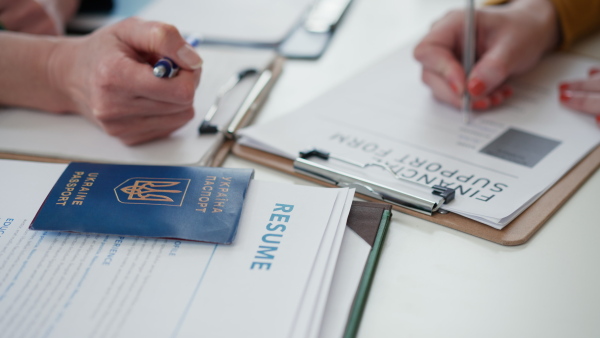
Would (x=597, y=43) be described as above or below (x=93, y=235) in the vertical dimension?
above

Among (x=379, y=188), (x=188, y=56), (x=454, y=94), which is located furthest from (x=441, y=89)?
(x=188, y=56)

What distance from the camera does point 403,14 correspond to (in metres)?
1.11

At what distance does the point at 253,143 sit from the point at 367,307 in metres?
0.30

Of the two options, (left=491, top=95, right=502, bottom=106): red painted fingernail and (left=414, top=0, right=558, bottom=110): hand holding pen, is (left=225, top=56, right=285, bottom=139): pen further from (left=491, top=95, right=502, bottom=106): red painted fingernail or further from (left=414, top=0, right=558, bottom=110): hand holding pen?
(left=491, top=95, right=502, bottom=106): red painted fingernail

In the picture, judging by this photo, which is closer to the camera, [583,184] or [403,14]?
[583,184]

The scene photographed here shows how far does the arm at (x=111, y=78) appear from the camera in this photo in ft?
2.11

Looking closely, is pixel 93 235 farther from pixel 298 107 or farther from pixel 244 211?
pixel 298 107

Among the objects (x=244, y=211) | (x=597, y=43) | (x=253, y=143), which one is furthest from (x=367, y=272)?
(x=597, y=43)

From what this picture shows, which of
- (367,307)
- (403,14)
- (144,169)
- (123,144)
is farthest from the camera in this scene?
(403,14)

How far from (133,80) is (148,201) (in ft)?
0.59

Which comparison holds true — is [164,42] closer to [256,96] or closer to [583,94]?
[256,96]

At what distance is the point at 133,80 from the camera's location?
64cm

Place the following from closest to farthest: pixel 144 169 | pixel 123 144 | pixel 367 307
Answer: pixel 367 307 < pixel 144 169 < pixel 123 144

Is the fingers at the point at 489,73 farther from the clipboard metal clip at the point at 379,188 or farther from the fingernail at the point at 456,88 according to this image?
the clipboard metal clip at the point at 379,188
